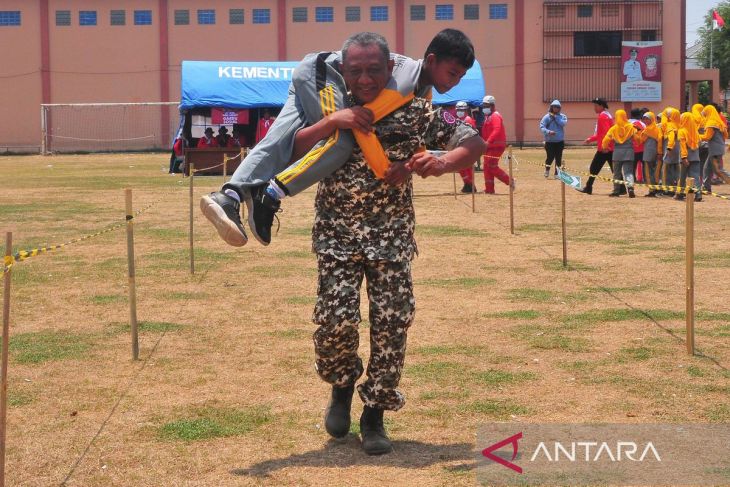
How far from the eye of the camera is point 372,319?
5.16 meters

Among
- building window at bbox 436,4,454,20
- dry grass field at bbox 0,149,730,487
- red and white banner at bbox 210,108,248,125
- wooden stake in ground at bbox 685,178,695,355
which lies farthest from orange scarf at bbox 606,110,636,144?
building window at bbox 436,4,454,20

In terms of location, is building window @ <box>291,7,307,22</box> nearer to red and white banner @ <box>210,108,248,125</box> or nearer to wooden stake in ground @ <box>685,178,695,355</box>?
red and white banner @ <box>210,108,248,125</box>

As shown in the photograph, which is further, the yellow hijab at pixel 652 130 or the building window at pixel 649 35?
the building window at pixel 649 35

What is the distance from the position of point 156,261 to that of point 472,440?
7.71 m

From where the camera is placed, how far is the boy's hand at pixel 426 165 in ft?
15.9

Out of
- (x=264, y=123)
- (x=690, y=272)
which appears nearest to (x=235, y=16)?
(x=264, y=123)

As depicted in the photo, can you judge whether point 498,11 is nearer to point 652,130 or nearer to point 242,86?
point 242,86

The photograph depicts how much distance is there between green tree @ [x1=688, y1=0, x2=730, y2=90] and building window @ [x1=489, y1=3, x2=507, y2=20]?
21952 millimetres

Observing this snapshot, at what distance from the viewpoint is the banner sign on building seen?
2088 inches

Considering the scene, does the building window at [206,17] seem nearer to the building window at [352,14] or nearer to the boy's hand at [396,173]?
the building window at [352,14]

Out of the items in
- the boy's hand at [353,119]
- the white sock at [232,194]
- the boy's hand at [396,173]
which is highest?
the boy's hand at [353,119]

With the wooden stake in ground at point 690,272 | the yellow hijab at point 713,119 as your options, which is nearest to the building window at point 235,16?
the yellow hijab at point 713,119

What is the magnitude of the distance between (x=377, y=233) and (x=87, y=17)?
50.2 metres

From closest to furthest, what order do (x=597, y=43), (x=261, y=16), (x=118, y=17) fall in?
(x=118, y=17) → (x=261, y=16) → (x=597, y=43)
